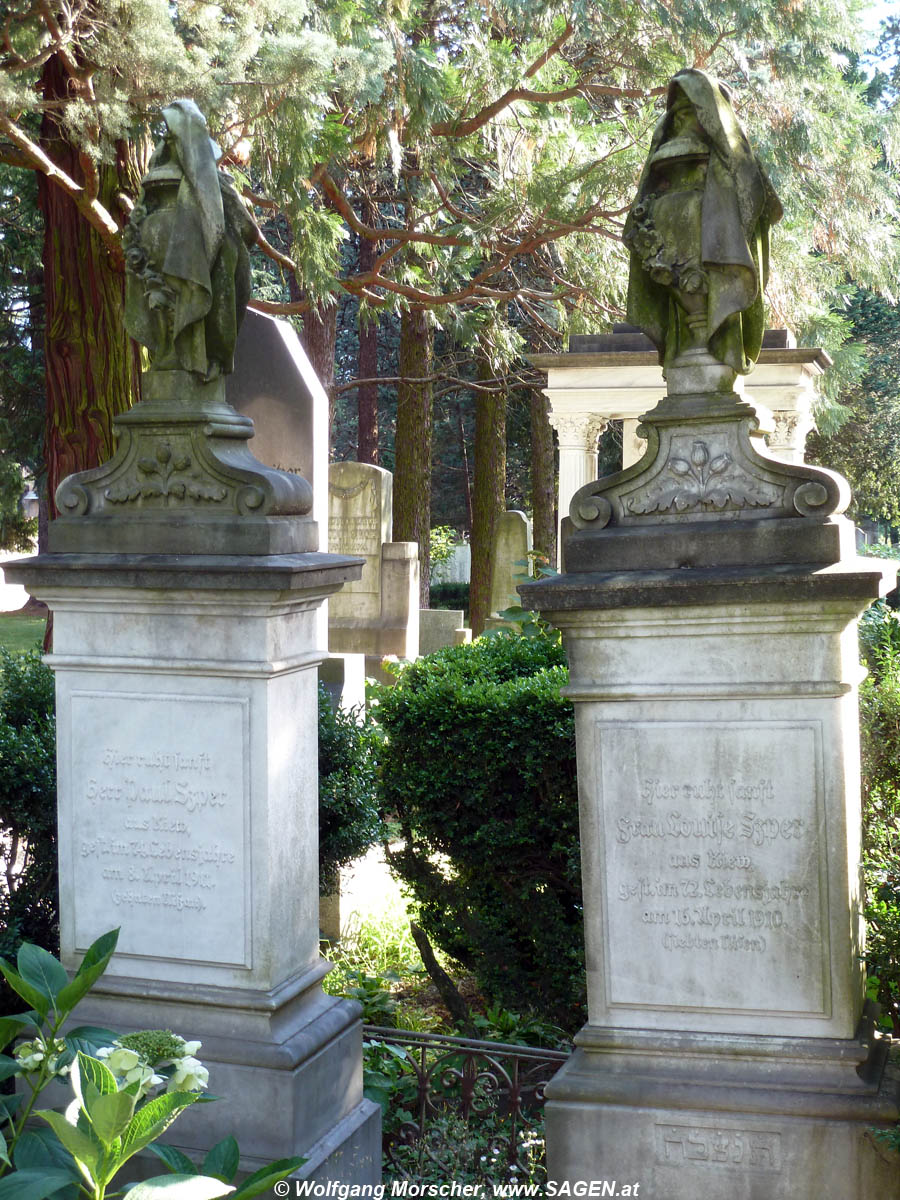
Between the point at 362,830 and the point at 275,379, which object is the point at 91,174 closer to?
the point at 275,379

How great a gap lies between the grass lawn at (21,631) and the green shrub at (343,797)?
14.4m

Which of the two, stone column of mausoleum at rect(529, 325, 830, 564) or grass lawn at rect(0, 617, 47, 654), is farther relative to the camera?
grass lawn at rect(0, 617, 47, 654)

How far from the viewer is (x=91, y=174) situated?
7195mm

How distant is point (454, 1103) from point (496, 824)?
111 cm

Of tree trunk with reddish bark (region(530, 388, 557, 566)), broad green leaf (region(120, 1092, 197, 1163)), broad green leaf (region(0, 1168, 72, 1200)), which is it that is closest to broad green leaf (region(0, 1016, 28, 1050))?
broad green leaf (region(0, 1168, 72, 1200))

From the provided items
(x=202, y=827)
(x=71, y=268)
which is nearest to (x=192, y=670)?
(x=202, y=827)

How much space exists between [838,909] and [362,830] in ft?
9.09

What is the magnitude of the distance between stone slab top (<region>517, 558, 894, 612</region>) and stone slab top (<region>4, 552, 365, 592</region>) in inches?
27.7

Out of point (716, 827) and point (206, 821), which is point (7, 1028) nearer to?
point (206, 821)

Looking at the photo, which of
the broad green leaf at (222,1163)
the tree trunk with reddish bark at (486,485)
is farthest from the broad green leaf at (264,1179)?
the tree trunk with reddish bark at (486,485)

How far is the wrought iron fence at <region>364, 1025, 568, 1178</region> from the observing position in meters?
4.42

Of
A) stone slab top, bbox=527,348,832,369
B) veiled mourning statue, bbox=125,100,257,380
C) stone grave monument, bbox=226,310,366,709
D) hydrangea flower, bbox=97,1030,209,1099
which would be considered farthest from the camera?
stone slab top, bbox=527,348,832,369

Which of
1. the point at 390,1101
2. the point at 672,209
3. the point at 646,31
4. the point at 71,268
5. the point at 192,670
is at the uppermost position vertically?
the point at 646,31

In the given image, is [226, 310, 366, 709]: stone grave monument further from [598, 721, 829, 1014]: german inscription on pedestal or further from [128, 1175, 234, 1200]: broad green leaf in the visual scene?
[128, 1175, 234, 1200]: broad green leaf
